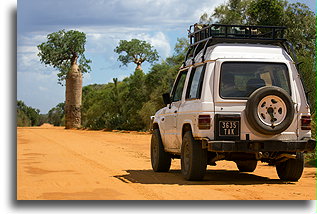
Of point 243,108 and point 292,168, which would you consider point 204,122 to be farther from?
point 292,168

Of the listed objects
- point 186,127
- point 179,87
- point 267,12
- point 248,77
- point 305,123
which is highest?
point 267,12

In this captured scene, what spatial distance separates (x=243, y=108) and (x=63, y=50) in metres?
46.1

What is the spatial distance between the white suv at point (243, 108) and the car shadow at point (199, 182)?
0.31m

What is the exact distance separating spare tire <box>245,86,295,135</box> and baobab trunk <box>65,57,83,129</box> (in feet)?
147

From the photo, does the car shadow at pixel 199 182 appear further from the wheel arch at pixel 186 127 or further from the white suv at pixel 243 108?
the wheel arch at pixel 186 127

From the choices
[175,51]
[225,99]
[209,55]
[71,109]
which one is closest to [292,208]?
[225,99]

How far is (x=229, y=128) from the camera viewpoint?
10.8m

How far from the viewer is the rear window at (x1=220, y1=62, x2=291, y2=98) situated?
1107cm

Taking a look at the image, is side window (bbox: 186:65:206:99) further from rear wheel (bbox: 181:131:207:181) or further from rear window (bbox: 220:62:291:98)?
rear wheel (bbox: 181:131:207:181)

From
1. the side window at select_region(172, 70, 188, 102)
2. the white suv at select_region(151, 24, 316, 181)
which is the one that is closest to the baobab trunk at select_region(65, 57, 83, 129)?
the side window at select_region(172, 70, 188, 102)

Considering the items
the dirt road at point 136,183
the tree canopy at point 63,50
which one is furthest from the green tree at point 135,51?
the dirt road at point 136,183

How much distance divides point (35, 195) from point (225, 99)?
12.2 ft

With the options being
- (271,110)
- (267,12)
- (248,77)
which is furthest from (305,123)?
(267,12)

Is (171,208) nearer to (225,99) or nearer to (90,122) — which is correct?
(225,99)
